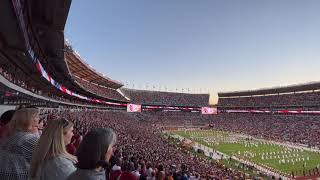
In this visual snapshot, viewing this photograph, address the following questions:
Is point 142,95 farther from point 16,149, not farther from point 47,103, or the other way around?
point 16,149

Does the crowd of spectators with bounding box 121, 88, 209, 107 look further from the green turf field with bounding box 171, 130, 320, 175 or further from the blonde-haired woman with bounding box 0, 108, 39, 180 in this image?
the blonde-haired woman with bounding box 0, 108, 39, 180

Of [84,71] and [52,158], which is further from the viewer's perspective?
[84,71]

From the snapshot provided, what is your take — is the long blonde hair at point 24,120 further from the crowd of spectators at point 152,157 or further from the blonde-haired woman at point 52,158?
the crowd of spectators at point 152,157

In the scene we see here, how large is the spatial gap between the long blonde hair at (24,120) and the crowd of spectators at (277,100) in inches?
3278

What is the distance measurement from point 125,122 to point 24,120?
5583 cm

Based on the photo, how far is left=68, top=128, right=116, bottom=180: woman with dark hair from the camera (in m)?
2.33

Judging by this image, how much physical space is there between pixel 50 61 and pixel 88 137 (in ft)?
71.0

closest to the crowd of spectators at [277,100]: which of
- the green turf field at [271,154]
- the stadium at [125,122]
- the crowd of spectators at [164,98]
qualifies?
the stadium at [125,122]

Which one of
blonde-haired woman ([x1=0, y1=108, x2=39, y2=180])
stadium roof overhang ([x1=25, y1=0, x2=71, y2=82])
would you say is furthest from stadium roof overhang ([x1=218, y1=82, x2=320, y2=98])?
blonde-haired woman ([x1=0, y1=108, x2=39, y2=180])

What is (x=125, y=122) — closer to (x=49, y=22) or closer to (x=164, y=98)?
(x=49, y=22)

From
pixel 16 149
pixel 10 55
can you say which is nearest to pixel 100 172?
pixel 16 149

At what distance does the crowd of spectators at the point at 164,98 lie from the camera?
109 metres

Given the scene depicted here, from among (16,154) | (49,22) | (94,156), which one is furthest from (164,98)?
(94,156)

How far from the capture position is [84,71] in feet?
208
